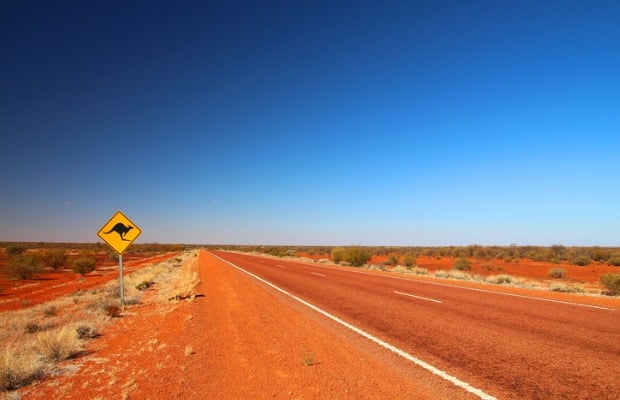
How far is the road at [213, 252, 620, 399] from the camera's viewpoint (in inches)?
191

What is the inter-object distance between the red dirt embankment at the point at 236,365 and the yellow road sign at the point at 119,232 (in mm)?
2482

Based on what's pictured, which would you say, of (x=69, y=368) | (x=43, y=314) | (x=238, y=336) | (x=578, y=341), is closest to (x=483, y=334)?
(x=578, y=341)

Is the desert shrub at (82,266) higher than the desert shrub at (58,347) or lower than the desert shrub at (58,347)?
lower

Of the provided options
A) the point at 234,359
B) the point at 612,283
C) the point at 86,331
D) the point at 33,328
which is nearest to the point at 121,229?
the point at 33,328

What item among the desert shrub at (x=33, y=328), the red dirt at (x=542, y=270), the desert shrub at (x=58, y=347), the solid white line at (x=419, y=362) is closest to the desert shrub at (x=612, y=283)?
the red dirt at (x=542, y=270)

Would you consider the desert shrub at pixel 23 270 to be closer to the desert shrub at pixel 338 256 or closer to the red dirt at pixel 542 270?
the desert shrub at pixel 338 256

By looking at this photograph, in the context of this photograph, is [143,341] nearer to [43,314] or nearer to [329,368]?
[329,368]

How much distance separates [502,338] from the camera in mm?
7102

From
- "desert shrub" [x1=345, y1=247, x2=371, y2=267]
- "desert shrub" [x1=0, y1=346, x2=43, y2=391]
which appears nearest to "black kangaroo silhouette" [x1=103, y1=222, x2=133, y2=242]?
"desert shrub" [x1=0, y1=346, x2=43, y2=391]

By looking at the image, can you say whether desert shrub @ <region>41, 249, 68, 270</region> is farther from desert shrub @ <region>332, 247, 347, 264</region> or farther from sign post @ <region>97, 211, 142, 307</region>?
sign post @ <region>97, 211, 142, 307</region>

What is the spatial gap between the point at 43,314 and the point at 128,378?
36.0ft

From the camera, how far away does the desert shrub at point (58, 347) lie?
621 centimetres

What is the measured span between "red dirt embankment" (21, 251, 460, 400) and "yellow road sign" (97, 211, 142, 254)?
8.14 ft

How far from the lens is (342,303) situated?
11.8 meters
